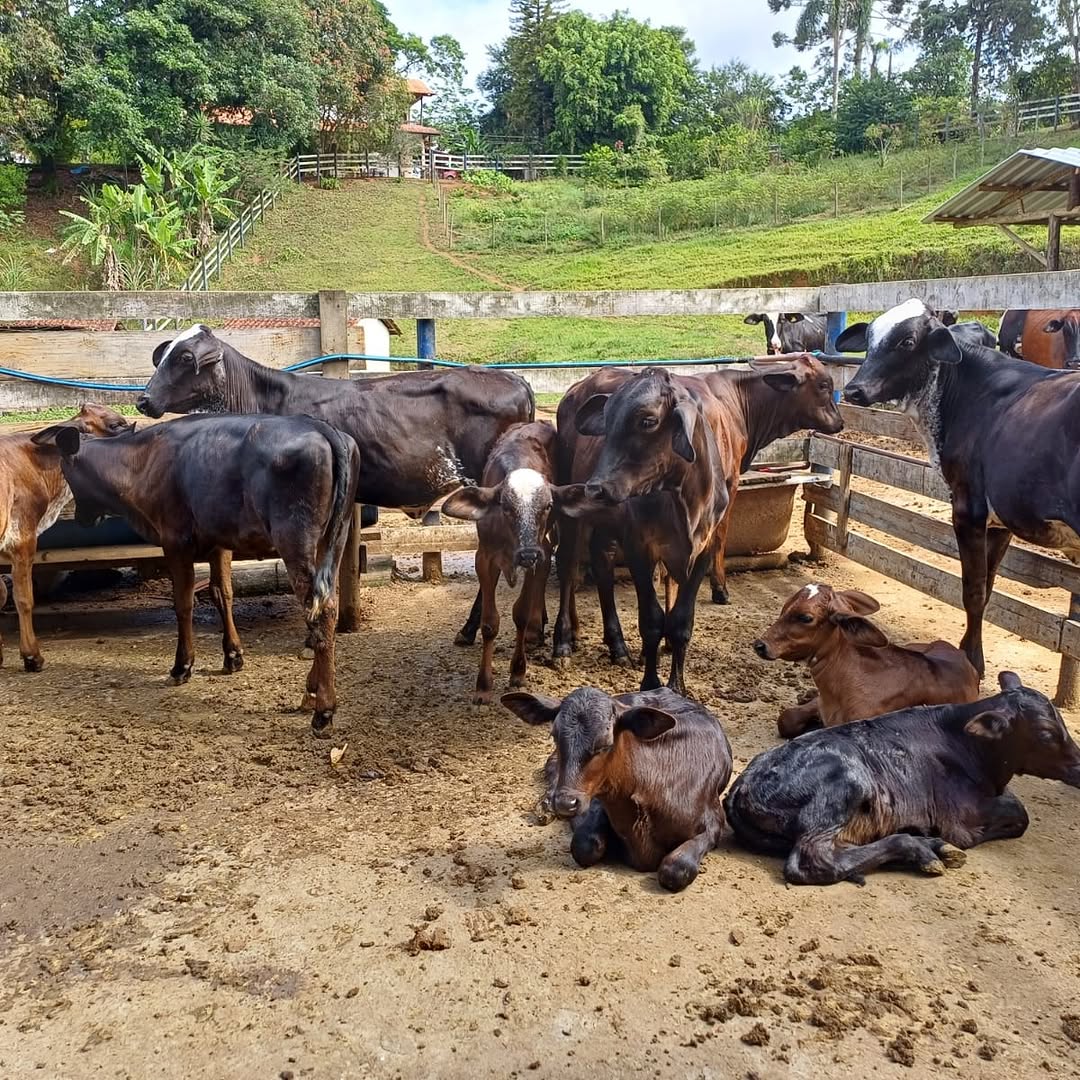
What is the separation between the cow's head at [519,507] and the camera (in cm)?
551

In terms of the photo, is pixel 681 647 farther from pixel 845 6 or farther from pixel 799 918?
pixel 845 6

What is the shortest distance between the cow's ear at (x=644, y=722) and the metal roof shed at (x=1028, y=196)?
38.7ft

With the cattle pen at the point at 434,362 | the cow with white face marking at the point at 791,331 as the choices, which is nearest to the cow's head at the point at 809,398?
the cattle pen at the point at 434,362

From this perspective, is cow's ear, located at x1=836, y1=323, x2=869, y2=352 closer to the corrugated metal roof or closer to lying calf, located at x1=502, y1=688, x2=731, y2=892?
lying calf, located at x1=502, y1=688, x2=731, y2=892

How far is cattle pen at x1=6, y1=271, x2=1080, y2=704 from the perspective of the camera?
7.18 m

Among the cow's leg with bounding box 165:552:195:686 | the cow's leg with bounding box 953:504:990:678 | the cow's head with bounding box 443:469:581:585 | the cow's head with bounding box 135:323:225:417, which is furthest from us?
the cow's head with bounding box 135:323:225:417

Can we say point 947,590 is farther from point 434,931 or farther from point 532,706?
point 434,931

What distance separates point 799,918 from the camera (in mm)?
3646

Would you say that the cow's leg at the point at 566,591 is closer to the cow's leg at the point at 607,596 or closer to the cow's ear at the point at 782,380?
the cow's leg at the point at 607,596

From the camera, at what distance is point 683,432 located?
573cm

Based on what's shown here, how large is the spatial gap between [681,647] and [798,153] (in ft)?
163

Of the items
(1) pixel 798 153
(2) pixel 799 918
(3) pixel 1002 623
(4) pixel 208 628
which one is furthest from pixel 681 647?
(1) pixel 798 153

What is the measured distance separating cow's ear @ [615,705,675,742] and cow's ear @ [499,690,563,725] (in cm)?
26

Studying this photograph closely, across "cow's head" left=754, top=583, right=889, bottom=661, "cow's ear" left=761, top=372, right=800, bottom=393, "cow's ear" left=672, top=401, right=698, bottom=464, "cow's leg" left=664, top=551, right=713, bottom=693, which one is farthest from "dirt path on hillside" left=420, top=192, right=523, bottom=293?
"cow's head" left=754, top=583, right=889, bottom=661
